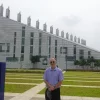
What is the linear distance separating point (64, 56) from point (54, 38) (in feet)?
22.3

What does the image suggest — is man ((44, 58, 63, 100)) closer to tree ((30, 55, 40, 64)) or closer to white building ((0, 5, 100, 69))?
tree ((30, 55, 40, 64))

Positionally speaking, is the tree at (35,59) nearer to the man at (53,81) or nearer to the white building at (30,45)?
the white building at (30,45)

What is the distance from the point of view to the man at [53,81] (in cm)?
719

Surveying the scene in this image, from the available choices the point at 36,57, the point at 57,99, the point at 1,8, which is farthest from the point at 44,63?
the point at 57,99

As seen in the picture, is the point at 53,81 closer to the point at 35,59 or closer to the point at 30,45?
the point at 35,59

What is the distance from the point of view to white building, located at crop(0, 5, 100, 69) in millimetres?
85812

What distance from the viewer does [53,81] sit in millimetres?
7258

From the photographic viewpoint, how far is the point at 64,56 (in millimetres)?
86750

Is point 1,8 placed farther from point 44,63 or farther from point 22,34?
point 44,63

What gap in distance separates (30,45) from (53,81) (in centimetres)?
7967

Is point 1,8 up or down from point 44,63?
up

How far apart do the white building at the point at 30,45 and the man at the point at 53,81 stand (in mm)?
78441

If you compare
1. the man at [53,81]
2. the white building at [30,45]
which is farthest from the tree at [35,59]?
the man at [53,81]

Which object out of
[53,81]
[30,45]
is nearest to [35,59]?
[30,45]
